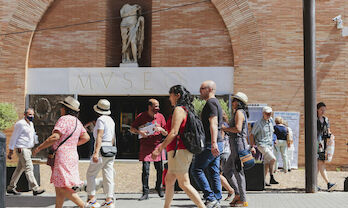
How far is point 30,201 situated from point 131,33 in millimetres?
10159

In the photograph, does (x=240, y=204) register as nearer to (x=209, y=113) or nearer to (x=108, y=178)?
(x=209, y=113)

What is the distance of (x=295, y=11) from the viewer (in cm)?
1595

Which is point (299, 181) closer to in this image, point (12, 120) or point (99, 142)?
point (99, 142)

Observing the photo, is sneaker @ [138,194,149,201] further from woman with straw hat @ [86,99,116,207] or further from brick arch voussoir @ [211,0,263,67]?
brick arch voussoir @ [211,0,263,67]

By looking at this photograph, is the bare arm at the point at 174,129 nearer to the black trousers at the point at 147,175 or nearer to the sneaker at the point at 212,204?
the sneaker at the point at 212,204

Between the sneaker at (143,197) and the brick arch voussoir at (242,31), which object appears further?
the brick arch voussoir at (242,31)

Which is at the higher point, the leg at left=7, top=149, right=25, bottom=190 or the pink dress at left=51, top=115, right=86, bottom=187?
the pink dress at left=51, top=115, right=86, bottom=187

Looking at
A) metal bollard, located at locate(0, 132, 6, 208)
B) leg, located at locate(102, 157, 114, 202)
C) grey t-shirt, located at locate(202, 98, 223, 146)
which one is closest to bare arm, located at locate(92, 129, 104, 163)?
leg, located at locate(102, 157, 114, 202)

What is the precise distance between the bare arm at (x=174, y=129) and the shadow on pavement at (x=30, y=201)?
118 inches

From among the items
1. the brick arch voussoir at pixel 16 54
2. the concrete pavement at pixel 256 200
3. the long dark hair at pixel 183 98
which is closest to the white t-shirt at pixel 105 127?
the concrete pavement at pixel 256 200

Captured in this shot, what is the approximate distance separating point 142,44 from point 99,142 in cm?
1113

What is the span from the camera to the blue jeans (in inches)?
262

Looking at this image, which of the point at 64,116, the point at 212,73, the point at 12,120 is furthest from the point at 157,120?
the point at 12,120

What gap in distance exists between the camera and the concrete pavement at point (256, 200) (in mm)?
7898
